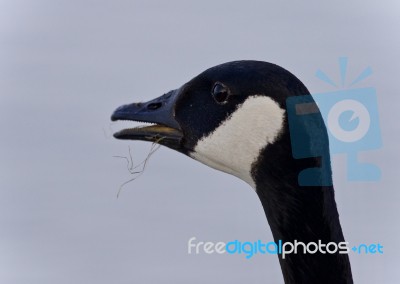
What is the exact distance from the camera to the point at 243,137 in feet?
16.0

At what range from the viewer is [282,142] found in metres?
4.68

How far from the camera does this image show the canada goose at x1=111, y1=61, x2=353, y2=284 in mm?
4672

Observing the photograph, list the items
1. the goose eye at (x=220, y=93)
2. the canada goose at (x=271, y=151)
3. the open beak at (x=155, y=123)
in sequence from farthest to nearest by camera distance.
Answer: the open beak at (x=155, y=123)
the goose eye at (x=220, y=93)
the canada goose at (x=271, y=151)

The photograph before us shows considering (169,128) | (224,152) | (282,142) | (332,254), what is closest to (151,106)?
(169,128)

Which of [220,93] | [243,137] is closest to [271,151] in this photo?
[243,137]

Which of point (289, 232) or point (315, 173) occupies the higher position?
point (315, 173)

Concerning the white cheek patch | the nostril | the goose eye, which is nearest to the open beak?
the nostril

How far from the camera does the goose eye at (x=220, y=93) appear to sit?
4.95 metres

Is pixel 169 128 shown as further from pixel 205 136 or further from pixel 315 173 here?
pixel 315 173

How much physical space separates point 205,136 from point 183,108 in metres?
0.21

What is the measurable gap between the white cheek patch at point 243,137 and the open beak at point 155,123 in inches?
6.7

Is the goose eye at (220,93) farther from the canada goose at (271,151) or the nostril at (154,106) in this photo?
the nostril at (154,106)

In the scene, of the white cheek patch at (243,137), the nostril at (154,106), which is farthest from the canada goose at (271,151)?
the nostril at (154,106)

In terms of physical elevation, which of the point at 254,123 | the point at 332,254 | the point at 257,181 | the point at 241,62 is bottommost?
the point at 332,254
